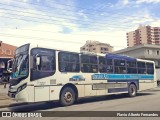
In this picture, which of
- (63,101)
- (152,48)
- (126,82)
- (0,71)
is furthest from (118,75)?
(152,48)

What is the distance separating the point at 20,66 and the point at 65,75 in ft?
7.99

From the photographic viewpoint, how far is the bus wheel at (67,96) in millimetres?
13041

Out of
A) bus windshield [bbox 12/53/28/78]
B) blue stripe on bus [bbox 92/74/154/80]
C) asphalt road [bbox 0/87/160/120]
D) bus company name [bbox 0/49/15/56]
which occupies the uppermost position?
bus company name [bbox 0/49/15/56]

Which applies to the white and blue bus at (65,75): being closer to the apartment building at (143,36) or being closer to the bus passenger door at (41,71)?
the bus passenger door at (41,71)

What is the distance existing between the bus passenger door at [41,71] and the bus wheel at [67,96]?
101 cm

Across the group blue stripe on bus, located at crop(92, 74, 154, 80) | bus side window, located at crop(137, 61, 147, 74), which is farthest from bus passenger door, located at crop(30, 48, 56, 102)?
bus side window, located at crop(137, 61, 147, 74)

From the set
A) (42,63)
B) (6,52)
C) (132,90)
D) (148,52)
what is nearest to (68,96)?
(42,63)

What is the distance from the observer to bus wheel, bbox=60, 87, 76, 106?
1304 cm

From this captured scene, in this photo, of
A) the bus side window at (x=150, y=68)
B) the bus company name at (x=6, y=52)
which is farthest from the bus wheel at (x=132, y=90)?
the bus company name at (x=6, y=52)

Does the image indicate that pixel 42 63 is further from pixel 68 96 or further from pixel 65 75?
pixel 68 96

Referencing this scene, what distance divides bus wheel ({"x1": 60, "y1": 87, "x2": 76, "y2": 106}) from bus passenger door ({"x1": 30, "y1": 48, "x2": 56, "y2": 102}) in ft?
3.32

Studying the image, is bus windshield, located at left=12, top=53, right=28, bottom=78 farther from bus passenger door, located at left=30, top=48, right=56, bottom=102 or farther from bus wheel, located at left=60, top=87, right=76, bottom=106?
bus wheel, located at left=60, top=87, right=76, bottom=106

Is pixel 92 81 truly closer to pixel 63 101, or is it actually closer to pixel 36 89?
pixel 63 101

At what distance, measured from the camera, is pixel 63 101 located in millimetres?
13039
